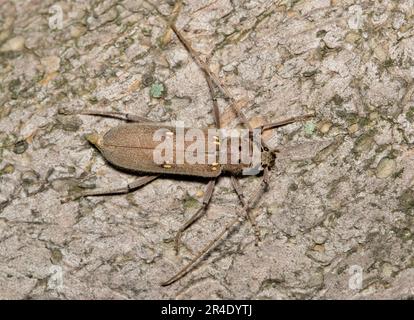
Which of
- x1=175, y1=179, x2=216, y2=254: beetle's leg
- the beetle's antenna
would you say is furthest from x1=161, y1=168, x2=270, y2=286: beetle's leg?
the beetle's antenna

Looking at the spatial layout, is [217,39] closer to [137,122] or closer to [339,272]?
[137,122]

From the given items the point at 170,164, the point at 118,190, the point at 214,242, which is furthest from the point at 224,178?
the point at 118,190

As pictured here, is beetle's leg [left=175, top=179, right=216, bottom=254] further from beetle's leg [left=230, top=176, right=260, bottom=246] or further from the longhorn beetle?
beetle's leg [left=230, top=176, right=260, bottom=246]

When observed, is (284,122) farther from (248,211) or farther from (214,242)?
(214,242)

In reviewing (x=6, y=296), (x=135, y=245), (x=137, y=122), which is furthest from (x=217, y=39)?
(x=6, y=296)

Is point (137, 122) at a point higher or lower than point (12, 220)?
higher

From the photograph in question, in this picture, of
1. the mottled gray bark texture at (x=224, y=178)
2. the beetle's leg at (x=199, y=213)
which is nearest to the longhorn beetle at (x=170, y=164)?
the beetle's leg at (x=199, y=213)
